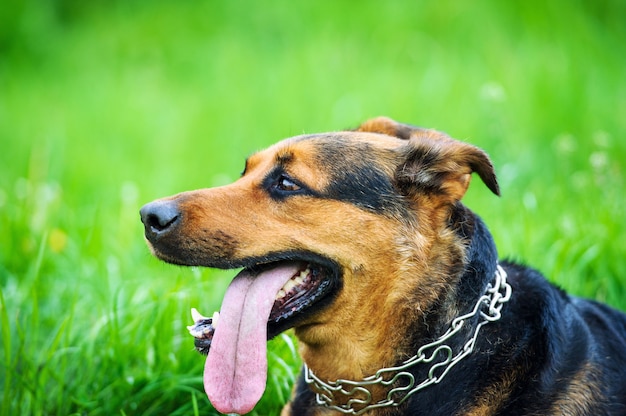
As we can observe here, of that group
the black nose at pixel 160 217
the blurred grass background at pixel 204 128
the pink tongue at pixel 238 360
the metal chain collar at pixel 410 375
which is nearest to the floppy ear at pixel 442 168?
the metal chain collar at pixel 410 375

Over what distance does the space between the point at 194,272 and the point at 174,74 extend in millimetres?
7954

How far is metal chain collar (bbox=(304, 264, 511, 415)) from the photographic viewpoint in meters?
3.25

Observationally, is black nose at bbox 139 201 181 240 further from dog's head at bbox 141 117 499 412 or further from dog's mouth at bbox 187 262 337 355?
dog's mouth at bbox 187 262 337 355

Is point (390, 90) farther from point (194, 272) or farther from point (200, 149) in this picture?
point (194, 272)

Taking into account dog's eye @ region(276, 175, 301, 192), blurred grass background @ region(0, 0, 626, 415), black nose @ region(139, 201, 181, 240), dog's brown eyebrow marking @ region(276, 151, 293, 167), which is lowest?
blurred grass background @ region(0, 0, 626, 415)

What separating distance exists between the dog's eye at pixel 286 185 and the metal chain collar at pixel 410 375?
89cm

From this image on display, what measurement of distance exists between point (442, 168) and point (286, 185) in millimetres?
749

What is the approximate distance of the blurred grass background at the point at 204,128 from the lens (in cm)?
427

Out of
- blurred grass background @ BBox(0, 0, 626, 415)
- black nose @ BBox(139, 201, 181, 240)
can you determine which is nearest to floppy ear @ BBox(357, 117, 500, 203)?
black nose @ BBox(139, 201, 181, 240)

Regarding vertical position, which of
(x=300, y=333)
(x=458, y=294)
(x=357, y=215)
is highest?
(x=357, y=215)

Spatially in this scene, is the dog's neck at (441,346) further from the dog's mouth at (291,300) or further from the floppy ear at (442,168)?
the dog's mouth at (291,300)

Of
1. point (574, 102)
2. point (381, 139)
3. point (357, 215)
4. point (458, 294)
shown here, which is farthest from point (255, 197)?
point (574, 102)

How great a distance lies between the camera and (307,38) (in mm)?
11398

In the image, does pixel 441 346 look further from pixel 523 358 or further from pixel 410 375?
pixel 523 358
